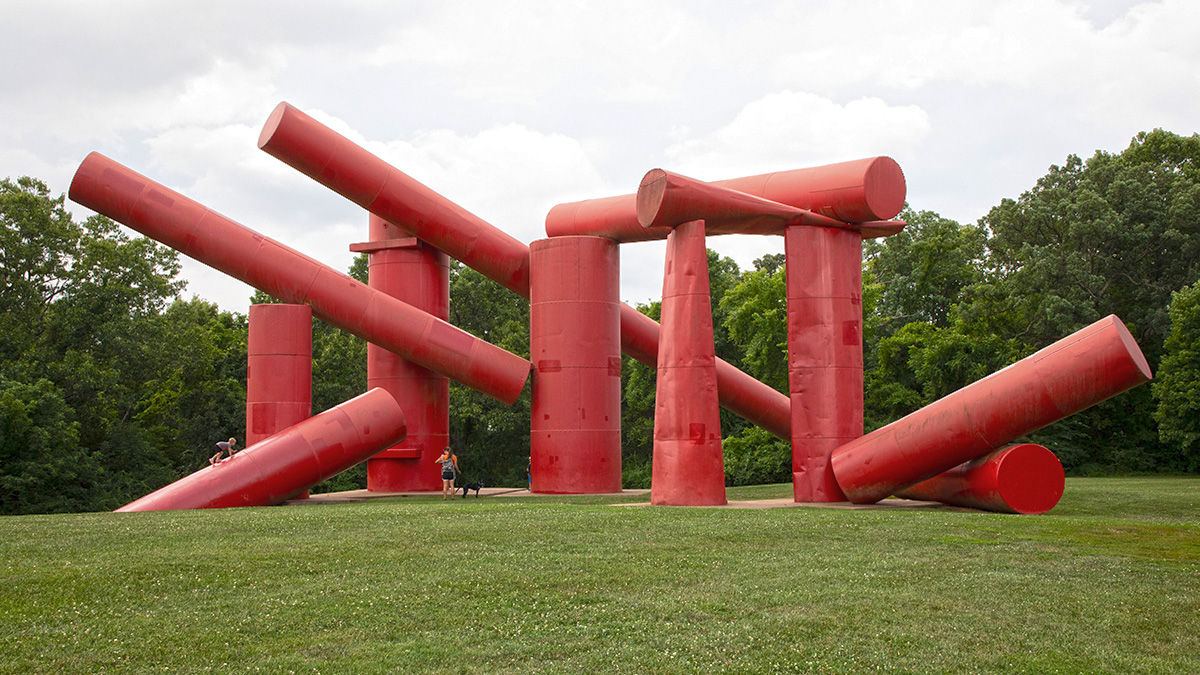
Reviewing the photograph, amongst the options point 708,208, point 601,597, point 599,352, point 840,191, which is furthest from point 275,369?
point 601,597

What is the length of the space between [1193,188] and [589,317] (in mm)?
22471

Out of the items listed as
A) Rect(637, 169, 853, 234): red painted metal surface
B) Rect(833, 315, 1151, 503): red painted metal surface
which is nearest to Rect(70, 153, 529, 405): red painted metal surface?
Rect(637, 169, 853, 234): red painted metal surface

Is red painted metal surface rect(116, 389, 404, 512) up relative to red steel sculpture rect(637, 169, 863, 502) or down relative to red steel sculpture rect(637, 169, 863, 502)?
down

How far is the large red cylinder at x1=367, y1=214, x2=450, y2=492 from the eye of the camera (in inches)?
982

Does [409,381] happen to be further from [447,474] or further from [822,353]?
[822,353]

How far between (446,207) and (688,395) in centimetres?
896

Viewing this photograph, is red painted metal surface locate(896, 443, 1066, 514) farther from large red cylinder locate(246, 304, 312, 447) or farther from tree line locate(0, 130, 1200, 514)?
tree line locate(0, 130, 1200, 514)

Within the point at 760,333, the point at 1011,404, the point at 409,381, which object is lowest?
the point at 1011,404

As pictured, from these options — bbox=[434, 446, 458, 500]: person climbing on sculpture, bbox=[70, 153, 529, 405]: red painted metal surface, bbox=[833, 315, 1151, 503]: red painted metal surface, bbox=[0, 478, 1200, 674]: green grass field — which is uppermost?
bbox=[70, 153, 529, 405]: red painted metal surface

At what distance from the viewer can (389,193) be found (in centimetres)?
2309

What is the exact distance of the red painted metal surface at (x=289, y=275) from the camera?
21078 mm

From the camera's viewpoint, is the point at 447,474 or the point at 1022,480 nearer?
the point at 1022,480

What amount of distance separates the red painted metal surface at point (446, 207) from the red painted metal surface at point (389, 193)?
0.02 metres

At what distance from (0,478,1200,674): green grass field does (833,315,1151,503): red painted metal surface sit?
7.98 ft
